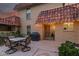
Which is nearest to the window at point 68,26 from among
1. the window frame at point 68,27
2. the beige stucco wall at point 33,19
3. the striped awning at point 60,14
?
the window frame at point 68,27

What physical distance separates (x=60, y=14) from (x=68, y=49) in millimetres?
892

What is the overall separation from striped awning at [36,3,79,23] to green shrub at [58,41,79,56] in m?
0.58

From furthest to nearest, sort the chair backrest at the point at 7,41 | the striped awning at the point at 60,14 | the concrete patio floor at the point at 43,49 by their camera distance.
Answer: the chair backrest at the point at 7,41
the concrete patio floor at the point at 43,49
the striped awning at the point at 60,14

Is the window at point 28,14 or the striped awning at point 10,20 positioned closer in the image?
the striped awning at point 10,20

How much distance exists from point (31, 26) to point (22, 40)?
0.47 metres

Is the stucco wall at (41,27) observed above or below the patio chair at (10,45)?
above

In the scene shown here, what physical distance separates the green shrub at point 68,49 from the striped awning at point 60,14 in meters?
0.58

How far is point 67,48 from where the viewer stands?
4.60 metres

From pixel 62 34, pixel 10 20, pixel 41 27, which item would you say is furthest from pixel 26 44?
pixel 62 34

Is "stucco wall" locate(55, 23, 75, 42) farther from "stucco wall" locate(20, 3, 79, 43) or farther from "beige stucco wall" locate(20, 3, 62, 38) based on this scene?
"beige stucco wall" locate(20, 3, 62, 38)

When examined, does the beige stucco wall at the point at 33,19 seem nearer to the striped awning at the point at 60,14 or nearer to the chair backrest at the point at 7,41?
the striped awning at the point at 60,14

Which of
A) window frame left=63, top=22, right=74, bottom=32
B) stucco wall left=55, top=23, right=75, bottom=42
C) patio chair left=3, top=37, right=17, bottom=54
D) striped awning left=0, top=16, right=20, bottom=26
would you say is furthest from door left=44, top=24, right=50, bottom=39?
patio chair left=3, top=37, right=17, bottom=54

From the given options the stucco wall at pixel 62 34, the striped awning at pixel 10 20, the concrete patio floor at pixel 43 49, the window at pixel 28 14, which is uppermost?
the window at pixel 28 14

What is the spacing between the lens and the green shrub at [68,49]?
452 cm
